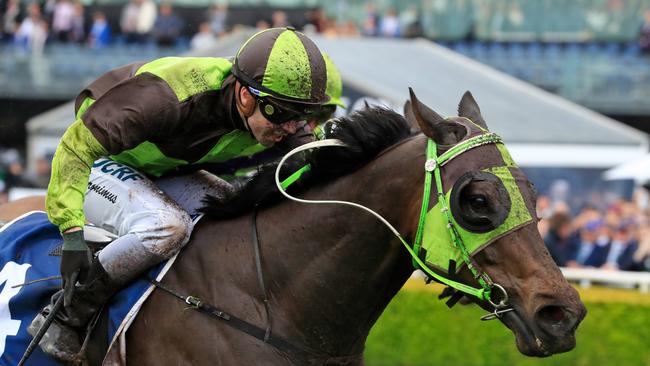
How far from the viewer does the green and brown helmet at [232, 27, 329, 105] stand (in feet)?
12.0

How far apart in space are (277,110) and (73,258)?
0.86 meters

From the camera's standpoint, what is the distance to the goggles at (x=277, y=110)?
370 centimetres

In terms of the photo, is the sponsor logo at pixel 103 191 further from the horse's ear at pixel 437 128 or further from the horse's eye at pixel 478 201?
the horse's eye at pixel 478 201

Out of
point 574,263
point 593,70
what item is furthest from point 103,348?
point 593,70

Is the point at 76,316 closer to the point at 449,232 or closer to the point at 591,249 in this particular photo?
the point at 449,232

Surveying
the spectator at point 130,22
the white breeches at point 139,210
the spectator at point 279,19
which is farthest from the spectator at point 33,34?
the white breeches at point 139,210

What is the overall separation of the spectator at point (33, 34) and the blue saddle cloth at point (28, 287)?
14.6m

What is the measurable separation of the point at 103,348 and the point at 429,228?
4.15ft

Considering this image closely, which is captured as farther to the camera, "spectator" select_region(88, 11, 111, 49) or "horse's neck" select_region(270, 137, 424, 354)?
"spectator" select_region(88, 11, 111, 49)

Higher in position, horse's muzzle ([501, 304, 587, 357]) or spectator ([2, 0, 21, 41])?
horse's muzzle ([501, 304, 587, 357])

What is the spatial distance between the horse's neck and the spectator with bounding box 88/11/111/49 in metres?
15.1

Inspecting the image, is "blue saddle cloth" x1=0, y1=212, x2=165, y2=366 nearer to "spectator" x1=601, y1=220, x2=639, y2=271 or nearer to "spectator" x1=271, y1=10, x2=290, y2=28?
"spectator" x1=601, y1=220, x2=639, y2=271

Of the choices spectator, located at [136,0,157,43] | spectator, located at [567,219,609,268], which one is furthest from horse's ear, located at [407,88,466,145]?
spectator, located at [136,0,157,43]

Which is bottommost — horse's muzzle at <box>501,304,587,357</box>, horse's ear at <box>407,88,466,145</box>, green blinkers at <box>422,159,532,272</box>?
horse's muzzle at <box>501,304,587,357</box>
